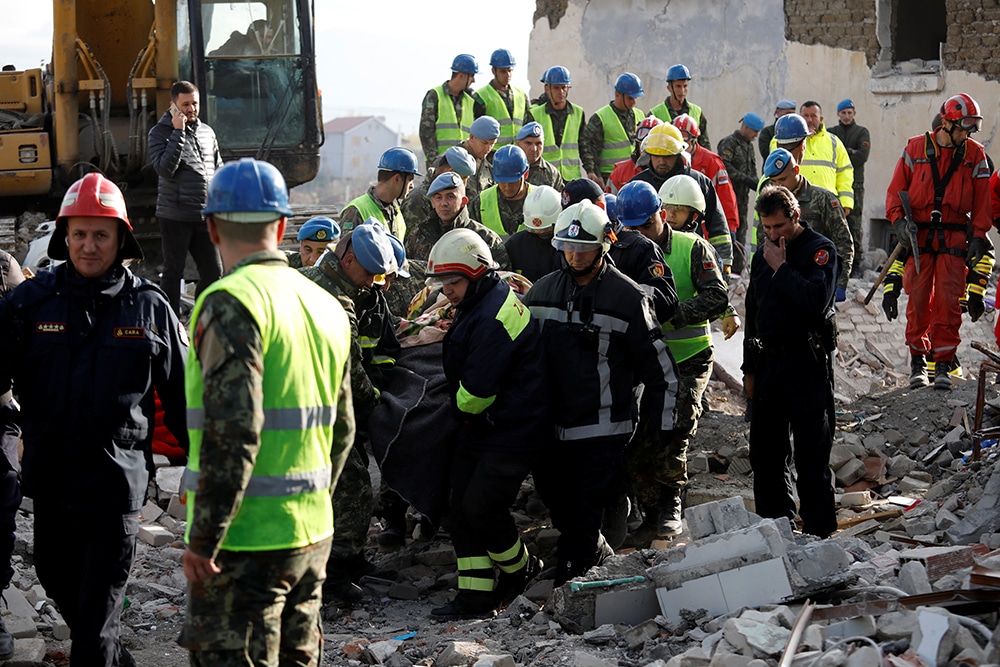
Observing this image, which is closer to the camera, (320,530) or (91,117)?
(320,530)

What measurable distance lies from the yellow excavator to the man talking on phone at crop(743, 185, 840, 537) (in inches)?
246

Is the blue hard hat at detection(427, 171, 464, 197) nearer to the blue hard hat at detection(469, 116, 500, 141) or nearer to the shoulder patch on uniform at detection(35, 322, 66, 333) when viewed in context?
the blue hard hat at detection(469, 116, 500, 141)

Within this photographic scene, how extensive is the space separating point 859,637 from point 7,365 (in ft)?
10.8

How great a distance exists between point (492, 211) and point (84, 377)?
4513 mm

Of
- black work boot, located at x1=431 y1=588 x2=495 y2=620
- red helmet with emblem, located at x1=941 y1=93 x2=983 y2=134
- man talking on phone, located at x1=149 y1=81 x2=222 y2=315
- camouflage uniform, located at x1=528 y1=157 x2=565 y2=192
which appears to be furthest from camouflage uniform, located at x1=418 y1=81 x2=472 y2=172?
black work boot, located at x1=431 y1=588 x2=495 y2=620

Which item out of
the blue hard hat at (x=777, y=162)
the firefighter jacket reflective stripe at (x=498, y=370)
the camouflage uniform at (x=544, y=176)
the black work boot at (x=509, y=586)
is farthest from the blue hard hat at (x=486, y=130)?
the black work boot at (x=509, y=586)

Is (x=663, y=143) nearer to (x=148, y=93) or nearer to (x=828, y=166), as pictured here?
(x=828, y=166)

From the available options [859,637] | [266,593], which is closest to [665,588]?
[859,637]

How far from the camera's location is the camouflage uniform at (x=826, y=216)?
26.3 ft

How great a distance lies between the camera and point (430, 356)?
6535mm

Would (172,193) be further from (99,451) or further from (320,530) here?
(320,530)

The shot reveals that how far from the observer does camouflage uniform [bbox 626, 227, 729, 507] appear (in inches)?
273

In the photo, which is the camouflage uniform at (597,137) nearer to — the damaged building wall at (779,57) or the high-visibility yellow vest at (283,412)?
the damaged building wall at (779,57)

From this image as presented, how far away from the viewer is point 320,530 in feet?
11.6
